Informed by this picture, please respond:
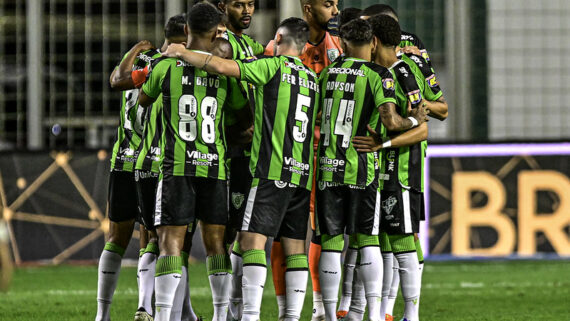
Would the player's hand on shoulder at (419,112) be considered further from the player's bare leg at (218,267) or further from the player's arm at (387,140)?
the player's bare leg at (218,267)

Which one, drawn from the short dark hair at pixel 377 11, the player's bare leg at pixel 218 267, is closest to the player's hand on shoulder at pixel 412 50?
the short dark hair at pixel 377 11

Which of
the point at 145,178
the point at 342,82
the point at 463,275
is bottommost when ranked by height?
the point at 463,275

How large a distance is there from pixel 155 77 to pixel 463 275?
6.21 metres

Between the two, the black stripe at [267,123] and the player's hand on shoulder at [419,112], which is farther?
the player's hand on shoulder at [419,112]

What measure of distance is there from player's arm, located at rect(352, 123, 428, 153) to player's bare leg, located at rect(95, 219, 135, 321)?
64.3 inches

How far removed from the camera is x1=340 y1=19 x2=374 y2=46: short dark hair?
21.0ft

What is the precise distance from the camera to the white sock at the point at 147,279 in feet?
22.6

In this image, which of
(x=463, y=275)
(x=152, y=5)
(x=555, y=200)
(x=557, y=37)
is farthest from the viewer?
(x=152, y=5)

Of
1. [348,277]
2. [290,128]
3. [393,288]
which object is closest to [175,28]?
[290,128]

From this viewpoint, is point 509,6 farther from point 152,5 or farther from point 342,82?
point 342,82

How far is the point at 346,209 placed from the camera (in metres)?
6.47

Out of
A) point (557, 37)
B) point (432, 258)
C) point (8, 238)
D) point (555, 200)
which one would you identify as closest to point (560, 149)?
point (555, 200)

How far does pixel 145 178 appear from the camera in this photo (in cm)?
647

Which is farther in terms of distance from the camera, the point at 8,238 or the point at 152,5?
the point at 152,5
